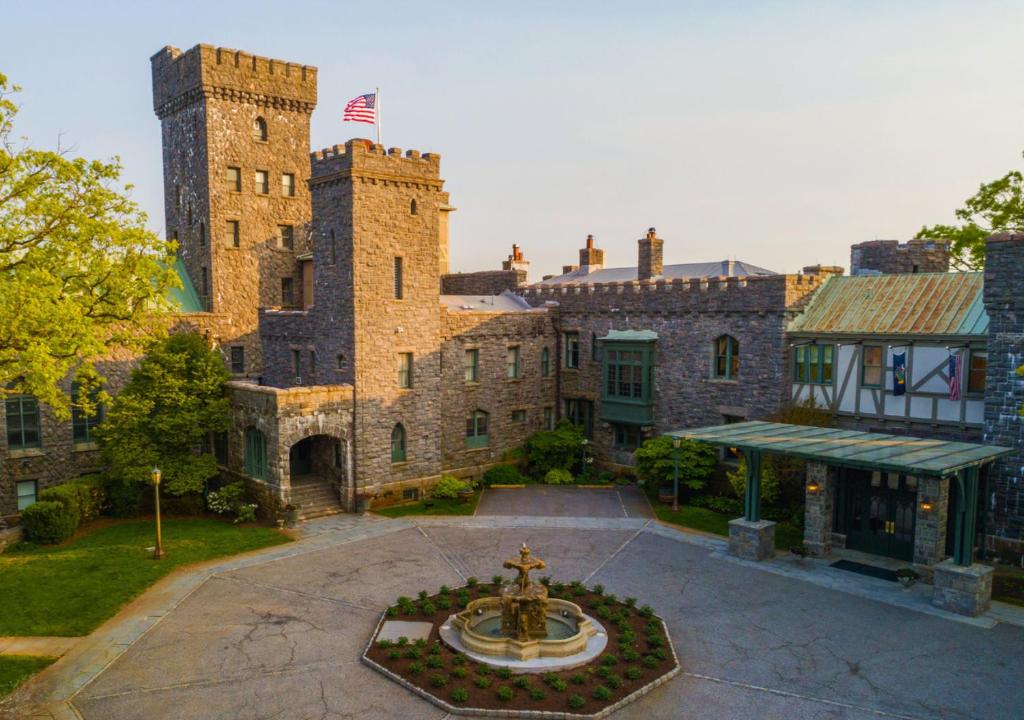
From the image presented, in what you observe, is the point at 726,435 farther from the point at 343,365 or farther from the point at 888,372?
the point at 343,365

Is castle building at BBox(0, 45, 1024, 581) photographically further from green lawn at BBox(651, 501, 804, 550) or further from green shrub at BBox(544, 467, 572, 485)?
green shrub at BBox(544, 467, 572, 485)

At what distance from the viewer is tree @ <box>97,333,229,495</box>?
27.4 m

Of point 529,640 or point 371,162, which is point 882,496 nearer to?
point 529,640

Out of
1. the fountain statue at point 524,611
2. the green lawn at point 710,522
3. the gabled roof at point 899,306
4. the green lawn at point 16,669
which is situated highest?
the gabled roof at point 899,306

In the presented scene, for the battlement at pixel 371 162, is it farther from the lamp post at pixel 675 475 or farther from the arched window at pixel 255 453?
the lamp post at pixel 675 475

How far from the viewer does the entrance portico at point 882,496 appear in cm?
1944

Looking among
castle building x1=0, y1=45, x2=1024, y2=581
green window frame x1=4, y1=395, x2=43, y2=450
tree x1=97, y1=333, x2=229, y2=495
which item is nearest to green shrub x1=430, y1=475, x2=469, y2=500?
castle building x1=0, y1=45, x2=1024, y2=581

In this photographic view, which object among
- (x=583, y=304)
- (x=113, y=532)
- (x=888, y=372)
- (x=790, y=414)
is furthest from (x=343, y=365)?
(x=888, y=372)

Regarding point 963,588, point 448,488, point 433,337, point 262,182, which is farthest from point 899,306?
point 262,182

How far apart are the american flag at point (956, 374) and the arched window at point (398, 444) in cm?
1951

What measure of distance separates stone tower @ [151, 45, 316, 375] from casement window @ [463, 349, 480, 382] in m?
11.0

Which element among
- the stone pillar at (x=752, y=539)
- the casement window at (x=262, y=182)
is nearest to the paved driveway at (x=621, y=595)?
the stone pillar at (x=752, y=539)

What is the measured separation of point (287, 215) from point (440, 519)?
62.4 ft

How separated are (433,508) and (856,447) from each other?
15.3 m
